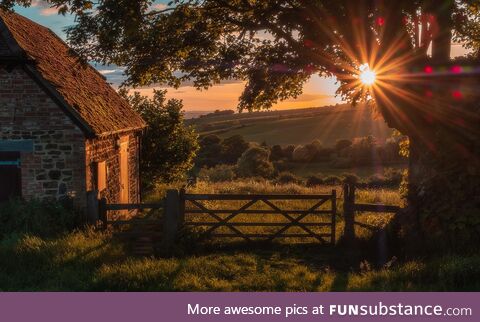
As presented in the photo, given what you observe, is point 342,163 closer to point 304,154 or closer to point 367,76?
point 304,154

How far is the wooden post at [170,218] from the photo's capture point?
13.2 meters

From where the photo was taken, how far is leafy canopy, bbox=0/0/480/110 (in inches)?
518

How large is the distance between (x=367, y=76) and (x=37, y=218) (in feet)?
31.2

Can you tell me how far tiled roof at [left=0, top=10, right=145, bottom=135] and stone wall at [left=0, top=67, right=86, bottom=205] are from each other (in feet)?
1.53

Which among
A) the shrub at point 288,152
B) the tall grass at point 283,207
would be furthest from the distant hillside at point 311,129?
the tall grass at point 283,207

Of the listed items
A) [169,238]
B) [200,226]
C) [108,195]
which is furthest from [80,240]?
[108,195]

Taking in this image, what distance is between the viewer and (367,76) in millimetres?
14453

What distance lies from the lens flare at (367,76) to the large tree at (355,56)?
0.92 ft

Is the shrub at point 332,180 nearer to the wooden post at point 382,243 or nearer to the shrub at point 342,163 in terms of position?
the shrub at point 342,163

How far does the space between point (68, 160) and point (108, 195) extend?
273 centimetres

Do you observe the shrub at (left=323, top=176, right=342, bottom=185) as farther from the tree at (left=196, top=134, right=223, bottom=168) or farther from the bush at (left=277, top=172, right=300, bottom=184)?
Result: the tree at (left=196, top=134, right=223, bottom=168)

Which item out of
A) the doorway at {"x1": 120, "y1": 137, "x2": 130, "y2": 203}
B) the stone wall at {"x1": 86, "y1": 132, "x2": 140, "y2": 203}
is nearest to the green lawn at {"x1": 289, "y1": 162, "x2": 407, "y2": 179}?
the stone wall at {"x1": 86, "y1": 132, "x2": 140, "y2": 203}

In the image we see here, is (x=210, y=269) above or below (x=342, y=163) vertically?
below

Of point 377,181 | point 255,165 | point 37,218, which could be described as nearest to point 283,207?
point 37,218
